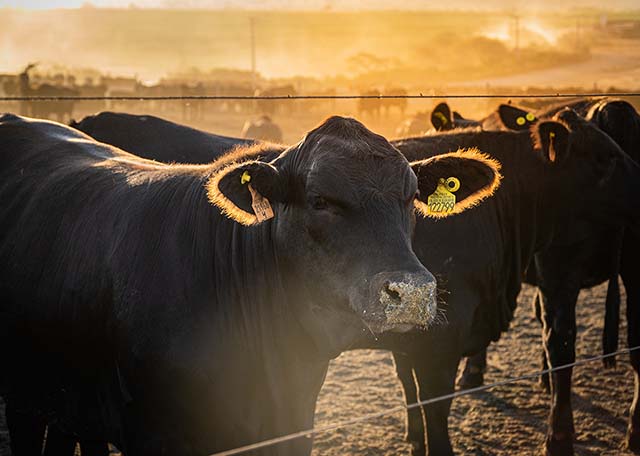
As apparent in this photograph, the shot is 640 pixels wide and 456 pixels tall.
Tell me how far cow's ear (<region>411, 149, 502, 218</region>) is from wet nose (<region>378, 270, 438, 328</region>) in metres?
0.82

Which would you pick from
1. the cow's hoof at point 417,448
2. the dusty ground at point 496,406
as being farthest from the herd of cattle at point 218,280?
the dusty ground at point 496,406

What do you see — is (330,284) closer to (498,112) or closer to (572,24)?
(498,112)

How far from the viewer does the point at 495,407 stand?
6.05m

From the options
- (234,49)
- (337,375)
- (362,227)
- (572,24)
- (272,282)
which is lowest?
(337,375)

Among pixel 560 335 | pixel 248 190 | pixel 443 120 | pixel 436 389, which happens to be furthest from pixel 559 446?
pixel 248 190

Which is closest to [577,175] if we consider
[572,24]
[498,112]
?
[498,112]

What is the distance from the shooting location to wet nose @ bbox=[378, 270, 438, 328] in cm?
250

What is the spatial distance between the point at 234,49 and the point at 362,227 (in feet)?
377

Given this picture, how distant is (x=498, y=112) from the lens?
5.47 meters

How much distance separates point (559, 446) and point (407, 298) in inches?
131

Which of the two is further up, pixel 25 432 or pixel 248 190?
pixel 248 190

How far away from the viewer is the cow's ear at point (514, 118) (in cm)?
533

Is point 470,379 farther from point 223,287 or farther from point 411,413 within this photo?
point 223,287

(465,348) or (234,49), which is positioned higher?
(234,49)
